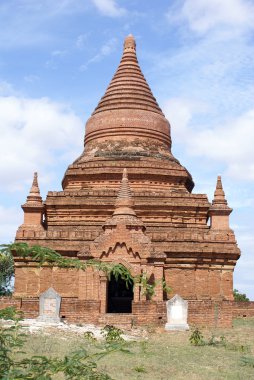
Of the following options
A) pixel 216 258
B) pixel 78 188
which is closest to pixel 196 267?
pixel 216 258

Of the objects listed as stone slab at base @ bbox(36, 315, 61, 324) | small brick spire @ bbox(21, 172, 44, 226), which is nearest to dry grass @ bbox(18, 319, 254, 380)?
stone slab at base @ bbox(36, 315, 61, 324)

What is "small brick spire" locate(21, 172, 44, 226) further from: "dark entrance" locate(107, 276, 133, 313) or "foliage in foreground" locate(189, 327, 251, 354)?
"foliage in foreground" locate(189, 327, 251, 354)

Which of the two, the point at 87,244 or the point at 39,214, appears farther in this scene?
the point at 39,214

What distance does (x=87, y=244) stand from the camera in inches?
733

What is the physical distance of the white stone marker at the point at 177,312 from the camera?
48.5ft

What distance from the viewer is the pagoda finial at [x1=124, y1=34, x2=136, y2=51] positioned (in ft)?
86.8

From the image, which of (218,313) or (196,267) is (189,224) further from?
(218,313)

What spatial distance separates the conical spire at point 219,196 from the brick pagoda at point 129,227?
0.13ft

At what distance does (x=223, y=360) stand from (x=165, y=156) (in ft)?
47.3

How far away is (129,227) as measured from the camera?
17.8 m

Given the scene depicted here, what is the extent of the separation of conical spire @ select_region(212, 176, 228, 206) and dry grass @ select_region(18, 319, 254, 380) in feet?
26.0

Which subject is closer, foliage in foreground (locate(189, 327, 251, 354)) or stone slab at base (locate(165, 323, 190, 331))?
foliage in foreground (locate(189, 327, 251, 354))

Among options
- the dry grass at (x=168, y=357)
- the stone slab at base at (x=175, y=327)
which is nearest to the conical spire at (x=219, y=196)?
the stone slab at base at (x=175, y=327)

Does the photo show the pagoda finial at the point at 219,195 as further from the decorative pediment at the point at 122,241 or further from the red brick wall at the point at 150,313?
the red brick wall at the point at 150,313
